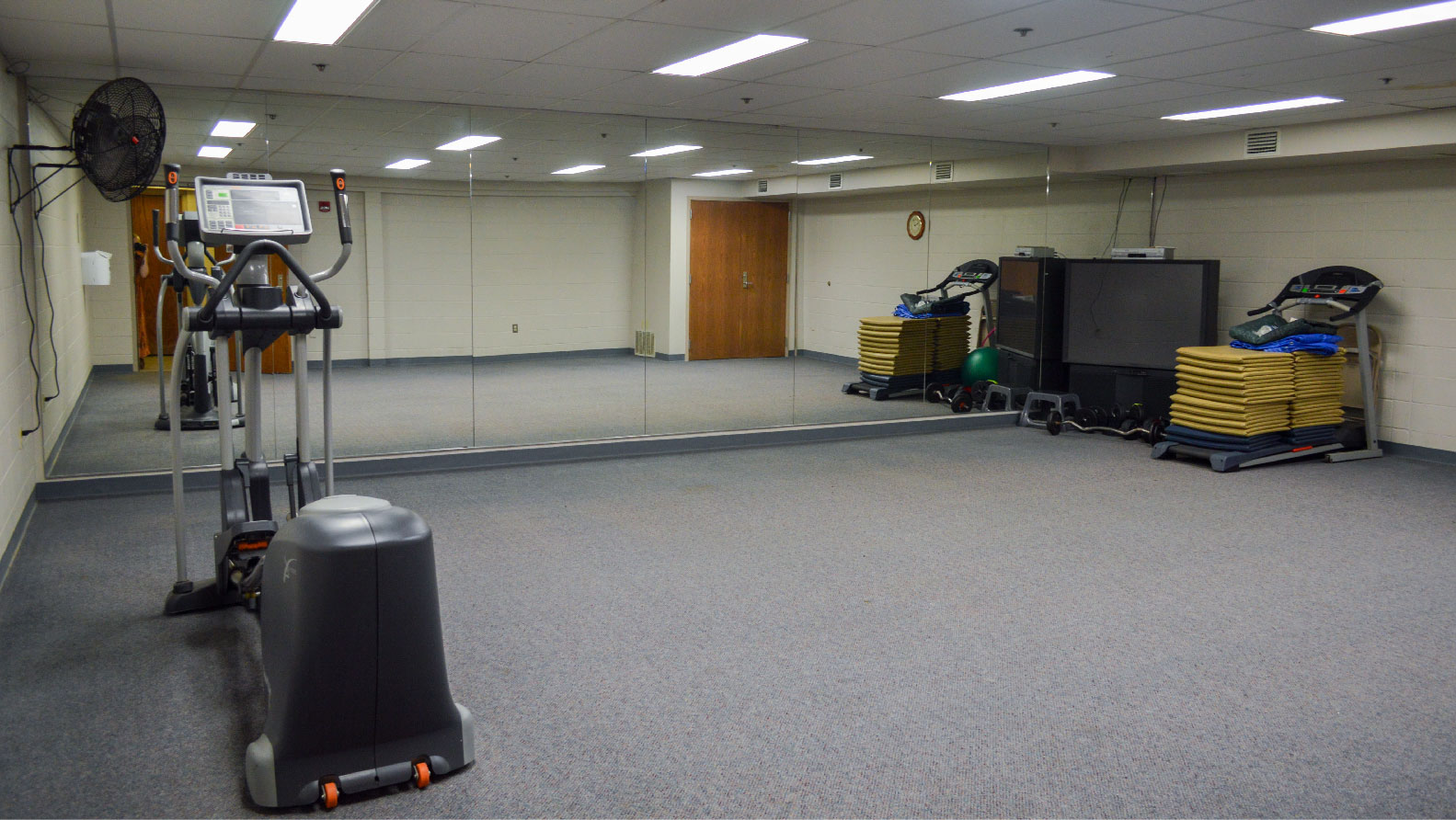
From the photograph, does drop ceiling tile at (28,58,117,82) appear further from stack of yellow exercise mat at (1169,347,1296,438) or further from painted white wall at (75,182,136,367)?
stack of yellow exercise mat at (1169,347,1296,438)

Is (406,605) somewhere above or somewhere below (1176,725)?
above

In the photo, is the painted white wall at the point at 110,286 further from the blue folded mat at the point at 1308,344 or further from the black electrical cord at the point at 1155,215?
the black electrical cord at the point at 1155,215

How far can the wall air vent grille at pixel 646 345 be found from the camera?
8.04 m

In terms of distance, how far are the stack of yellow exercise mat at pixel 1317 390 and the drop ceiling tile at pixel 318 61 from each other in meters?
6.11

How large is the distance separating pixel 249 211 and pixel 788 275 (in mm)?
5379

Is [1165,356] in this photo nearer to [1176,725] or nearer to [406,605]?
[1176,725]

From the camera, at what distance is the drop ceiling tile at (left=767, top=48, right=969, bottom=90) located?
16.4ft

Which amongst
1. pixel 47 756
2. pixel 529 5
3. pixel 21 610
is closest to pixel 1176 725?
pixel 47 756

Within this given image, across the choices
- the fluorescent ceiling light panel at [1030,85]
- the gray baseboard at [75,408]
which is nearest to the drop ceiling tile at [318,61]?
the gray baseboard at [75,408]

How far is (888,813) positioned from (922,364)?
6.54m

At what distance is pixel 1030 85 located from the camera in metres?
5.77

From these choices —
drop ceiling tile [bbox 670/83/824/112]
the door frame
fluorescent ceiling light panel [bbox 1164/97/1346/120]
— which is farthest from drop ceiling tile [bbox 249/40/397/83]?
fluorescent ceiling light panel [bbox 1164/97/1346/120]

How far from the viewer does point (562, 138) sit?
7.19 metres

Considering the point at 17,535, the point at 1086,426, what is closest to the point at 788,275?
the point at 1086,426
